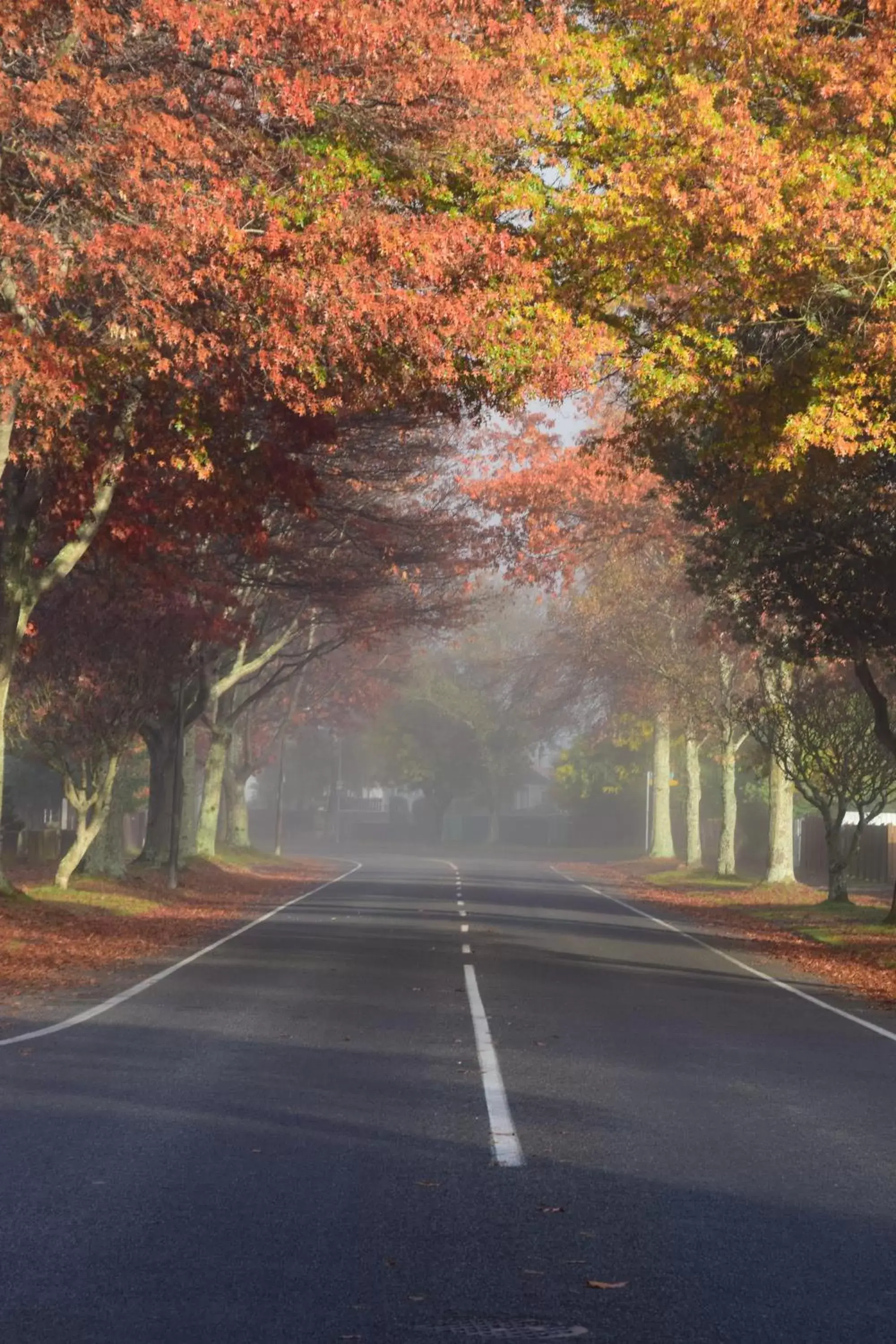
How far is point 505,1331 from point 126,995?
10789 millimetres

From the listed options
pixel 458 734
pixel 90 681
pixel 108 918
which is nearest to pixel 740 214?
pixel 108 918

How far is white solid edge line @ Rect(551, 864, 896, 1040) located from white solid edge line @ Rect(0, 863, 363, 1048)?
6.59 metres

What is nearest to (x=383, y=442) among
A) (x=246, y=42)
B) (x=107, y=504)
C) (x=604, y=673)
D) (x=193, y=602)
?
(x=193, y=602)

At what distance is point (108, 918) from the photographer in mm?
25578

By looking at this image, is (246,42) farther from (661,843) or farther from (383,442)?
(661,843)

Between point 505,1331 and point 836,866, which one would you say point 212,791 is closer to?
point 836,866

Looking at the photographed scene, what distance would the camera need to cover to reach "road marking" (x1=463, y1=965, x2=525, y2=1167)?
8.45 metres

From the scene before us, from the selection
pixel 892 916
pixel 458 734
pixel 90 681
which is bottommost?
pixel 892 916

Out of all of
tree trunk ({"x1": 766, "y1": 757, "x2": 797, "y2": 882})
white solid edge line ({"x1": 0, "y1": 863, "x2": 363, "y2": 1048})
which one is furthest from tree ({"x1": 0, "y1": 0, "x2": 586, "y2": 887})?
tree trunk ({"x1": 766, "y1": 757, "x2": 797, "y2": 882})

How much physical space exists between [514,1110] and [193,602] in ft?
77.8

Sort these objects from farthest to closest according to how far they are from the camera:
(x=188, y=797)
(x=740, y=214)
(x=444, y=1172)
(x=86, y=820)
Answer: (x=188, y=797), (x=86, y=820), (x=740, y=214), (x=444, y=1172)

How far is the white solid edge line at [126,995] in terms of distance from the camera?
1276 centimetres

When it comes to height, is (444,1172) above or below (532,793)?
below

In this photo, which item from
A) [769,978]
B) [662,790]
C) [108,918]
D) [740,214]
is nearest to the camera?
[740,214]
